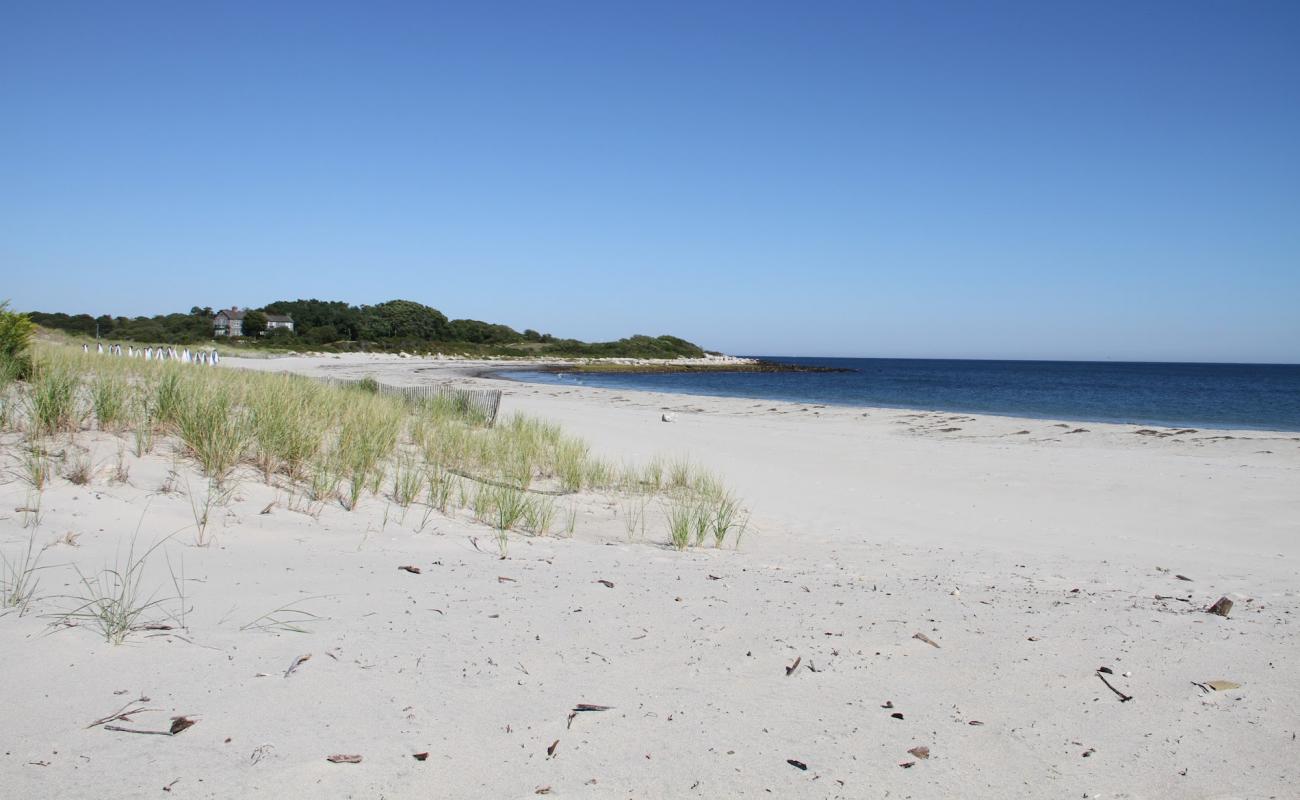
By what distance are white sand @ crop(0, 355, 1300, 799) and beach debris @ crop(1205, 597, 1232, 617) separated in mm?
93

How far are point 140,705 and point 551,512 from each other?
10.9ft

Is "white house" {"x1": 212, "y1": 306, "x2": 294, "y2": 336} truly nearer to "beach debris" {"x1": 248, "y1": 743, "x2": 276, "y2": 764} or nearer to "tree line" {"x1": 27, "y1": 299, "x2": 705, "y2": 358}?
"tree line" {"x1": 27, "y1": 299, "x2": 705, "y2": 358}

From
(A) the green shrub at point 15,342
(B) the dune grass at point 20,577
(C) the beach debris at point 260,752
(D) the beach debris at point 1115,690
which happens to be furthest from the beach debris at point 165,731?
(A) the green shrub at point 15,342

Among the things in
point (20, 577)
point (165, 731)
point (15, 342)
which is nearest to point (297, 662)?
point (165, 731)

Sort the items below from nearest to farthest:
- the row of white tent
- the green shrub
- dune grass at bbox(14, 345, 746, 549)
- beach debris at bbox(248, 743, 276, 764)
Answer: beach debris at bbox(248, 743, 276, 764) → dune grass at bbox(14, 345, 746, 549) → the green shrub → the row of white tent

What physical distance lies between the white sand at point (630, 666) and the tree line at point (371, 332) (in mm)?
60287

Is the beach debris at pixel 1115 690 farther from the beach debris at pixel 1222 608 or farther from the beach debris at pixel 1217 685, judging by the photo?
the beach debris at pixel 1222 608

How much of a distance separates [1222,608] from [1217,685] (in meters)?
1.43

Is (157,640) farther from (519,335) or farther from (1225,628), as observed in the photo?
(519,335)

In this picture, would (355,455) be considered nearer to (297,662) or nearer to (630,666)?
(297,662)

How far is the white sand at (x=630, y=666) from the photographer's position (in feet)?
7.61

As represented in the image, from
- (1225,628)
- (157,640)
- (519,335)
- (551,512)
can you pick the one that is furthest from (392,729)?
(519,335)

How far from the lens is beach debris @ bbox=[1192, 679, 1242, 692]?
120 inches

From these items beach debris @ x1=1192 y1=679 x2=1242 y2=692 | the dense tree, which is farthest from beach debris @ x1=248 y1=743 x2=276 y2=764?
the dense tree
